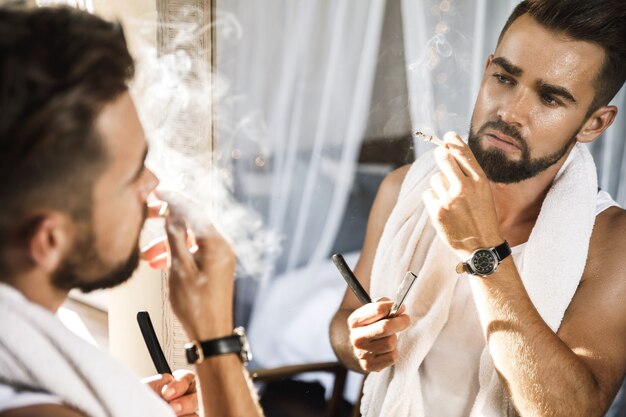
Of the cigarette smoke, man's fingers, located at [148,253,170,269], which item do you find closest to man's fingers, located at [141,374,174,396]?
man's fingers, located at [148,253,170,269]

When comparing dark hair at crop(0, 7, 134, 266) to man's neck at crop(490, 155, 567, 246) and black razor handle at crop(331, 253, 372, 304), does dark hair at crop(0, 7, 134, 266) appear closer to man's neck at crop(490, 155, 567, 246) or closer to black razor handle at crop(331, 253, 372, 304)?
black razor handle at crop(331, 253, 372, 304)

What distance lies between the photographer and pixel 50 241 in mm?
760

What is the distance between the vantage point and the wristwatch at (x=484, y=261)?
1186mm

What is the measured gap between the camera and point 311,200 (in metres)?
2.11

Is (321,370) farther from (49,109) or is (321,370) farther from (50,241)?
(49,109)

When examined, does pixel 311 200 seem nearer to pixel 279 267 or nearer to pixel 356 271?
pixel 279 267

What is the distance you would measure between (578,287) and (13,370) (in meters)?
1.12

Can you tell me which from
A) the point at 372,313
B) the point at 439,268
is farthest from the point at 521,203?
the point at 372,313

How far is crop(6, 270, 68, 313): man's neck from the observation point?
2.52 ft

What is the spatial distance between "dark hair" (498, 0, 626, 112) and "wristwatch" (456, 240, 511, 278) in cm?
47

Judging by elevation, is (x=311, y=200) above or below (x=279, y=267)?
above

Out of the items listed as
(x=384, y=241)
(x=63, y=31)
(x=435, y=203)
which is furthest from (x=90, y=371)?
(x=384, y=241)

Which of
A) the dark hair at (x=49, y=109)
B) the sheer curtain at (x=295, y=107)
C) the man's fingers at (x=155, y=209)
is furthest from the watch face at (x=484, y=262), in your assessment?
the sheer curtain at (x=295, y=107)

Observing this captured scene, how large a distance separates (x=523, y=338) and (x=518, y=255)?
0.29 meters
